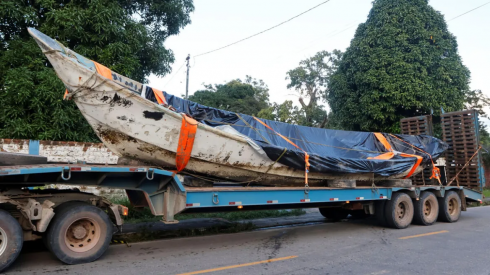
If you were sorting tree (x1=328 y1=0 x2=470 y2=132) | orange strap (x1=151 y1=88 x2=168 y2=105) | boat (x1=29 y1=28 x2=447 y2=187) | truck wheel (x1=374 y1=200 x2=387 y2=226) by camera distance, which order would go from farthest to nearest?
tree (x1=328 y1=0 x2=470 y2=132), truck wheel (x1=374 y1=200 x2=387 y2=226), orange strap (x1=151 y1=88 x2=168 y2=105), boat (x1=29 y1=28 x2=447 y2=187)

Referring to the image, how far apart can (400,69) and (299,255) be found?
13264 mm

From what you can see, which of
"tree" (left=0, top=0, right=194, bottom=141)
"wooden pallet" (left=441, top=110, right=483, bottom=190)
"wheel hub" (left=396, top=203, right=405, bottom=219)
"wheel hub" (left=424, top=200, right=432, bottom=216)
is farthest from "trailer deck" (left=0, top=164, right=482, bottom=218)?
"wooden pallet" (left=441, top=110, right=483, bottom=190)

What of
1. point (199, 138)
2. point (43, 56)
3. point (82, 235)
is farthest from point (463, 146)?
point (43, 56)

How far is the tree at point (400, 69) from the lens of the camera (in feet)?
55.6

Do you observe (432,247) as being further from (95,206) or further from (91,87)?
(91,87)

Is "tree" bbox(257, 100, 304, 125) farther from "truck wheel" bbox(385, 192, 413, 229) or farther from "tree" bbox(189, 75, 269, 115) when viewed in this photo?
"truck wheel" bbox(385, 192, 413, 229)

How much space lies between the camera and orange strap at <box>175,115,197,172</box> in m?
6.54

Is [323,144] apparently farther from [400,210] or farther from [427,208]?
[427,208]

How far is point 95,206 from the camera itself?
5.98m

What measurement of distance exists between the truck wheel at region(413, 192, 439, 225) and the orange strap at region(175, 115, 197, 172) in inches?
272

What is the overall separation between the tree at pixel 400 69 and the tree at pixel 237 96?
19851 millimetres

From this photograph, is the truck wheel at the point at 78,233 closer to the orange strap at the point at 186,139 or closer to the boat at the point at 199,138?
the boat at the point at 199,138

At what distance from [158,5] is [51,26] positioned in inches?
177

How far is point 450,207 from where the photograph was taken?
36.8 ft
